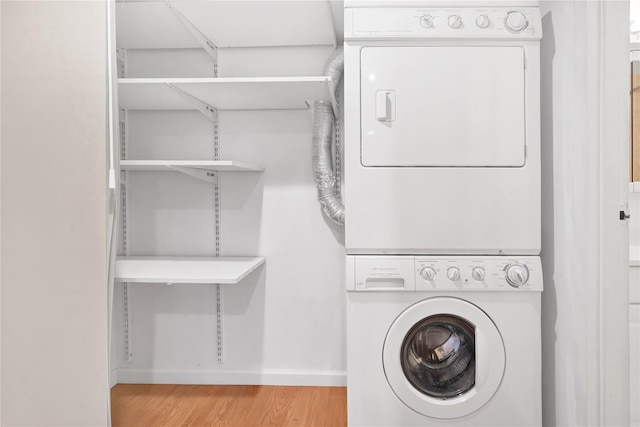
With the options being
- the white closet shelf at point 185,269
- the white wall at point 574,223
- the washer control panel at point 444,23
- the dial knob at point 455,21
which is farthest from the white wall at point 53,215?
the white wall at point 574,223

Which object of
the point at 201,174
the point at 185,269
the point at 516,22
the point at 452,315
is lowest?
the point at 452,315

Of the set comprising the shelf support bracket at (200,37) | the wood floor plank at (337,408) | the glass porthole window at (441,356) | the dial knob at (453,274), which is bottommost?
the wood floor plank at (337,408)

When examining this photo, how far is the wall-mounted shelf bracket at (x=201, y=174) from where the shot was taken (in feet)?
6.21

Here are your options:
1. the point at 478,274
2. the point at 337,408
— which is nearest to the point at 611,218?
the point at 478,274

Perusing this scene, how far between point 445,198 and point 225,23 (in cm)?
131

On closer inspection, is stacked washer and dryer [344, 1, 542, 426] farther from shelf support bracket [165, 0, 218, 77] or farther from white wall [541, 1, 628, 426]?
shelf support bracket [165, 0, 218, 77]

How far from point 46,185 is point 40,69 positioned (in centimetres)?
23

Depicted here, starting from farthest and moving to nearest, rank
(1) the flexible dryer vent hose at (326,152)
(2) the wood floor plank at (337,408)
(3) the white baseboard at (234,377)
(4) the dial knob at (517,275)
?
(3) the white baseboard at (234,377)
(1) the flexible dryer vent hose at (326,152)
(2) the wood floor plank at (337,408)
(4) the dial knob at (517,275)

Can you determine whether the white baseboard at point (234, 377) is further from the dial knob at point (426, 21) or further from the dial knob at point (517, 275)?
the dial knob at point (426, 21)

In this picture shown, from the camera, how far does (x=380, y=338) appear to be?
1553 mm

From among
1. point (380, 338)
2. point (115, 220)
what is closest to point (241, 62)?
point (115, 220)

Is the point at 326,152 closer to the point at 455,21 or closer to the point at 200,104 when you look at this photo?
the point at 200,104

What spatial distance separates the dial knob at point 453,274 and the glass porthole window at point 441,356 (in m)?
0.16

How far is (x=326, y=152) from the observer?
206cm
